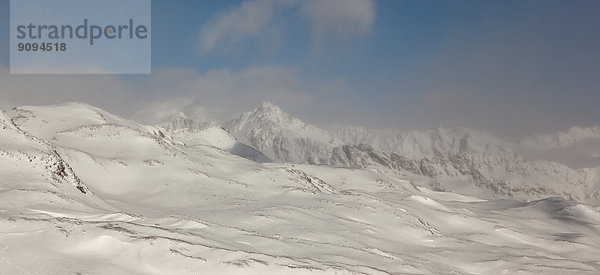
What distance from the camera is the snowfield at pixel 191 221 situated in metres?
26.4

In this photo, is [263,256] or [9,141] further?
[9,141]

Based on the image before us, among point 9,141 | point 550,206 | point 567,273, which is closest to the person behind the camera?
point 9,141

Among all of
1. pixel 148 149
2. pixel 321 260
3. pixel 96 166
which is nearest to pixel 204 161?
pixel 148 149

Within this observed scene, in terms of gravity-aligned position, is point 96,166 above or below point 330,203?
above

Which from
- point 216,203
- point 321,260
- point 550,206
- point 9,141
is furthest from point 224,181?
point 550,206

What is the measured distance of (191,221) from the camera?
40.5m

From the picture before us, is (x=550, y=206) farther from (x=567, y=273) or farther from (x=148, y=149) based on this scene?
(x=148, y=149)

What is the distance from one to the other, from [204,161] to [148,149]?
10.2 meters

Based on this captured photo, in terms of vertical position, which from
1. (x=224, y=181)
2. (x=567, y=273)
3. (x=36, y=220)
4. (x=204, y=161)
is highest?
(x=204, y=161)

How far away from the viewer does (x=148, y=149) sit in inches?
3292

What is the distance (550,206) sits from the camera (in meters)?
198

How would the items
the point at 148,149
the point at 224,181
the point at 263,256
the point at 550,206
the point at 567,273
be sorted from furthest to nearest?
the point at 550,206
the point at 148,149
the point at 224,181
the point at 567,273
the point at 263,256

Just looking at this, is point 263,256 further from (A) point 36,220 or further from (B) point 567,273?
(B) point 567,273

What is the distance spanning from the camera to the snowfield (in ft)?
86.6
